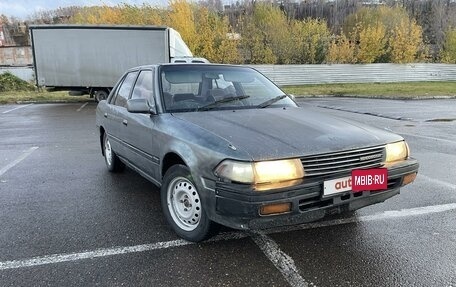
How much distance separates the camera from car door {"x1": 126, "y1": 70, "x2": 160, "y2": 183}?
3.65 meters

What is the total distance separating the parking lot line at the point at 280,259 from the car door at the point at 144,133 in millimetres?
1160

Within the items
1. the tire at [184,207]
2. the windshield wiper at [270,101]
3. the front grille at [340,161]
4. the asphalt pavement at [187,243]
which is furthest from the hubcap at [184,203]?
the windshield wiper at [270,101]

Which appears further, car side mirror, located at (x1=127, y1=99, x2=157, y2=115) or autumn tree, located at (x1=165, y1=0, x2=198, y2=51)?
autumn tree, located at (x1=165, y1=0, x2=198, y2=51)

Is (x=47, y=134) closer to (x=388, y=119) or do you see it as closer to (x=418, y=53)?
(x=388, y=119)

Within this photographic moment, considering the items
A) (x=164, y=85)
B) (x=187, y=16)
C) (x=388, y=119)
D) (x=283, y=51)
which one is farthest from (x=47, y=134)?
(x=283, y=51)

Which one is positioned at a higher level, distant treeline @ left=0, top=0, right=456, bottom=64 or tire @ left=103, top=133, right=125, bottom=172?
distant treeline @ left=0, top=0, right=456, bottom=64

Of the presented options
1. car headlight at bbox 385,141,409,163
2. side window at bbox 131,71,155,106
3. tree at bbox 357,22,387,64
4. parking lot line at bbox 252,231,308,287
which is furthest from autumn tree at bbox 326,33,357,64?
parking lot line at bbox 252,231,308,287

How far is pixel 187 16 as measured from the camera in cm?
2839

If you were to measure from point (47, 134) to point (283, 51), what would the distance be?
81.7 ft

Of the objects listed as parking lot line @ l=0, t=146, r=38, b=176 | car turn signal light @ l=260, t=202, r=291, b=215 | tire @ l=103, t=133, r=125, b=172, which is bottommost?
parking lot line @ l=0, t=146, r=38, b=176

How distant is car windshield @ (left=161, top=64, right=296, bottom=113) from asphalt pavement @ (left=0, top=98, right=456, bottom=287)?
3.99 ft

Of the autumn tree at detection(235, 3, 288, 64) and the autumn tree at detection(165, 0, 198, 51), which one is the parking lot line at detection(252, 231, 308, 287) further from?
the autumn tree at detection(235, 3, 288, 64)

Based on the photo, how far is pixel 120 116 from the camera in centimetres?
460

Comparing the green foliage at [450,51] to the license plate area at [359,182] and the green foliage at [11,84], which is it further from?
the license plate area at [359,182]
